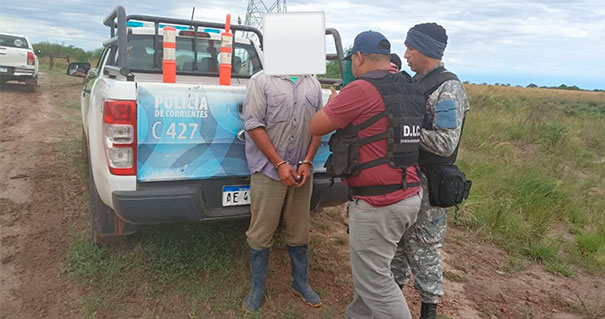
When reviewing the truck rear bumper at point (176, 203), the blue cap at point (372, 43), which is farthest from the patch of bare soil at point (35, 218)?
the blue cap at point (372, 43)

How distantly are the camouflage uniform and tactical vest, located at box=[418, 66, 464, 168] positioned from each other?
3cm

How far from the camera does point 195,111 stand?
273 cm

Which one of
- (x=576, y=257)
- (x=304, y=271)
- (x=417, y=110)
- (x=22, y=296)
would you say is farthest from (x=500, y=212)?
(x=22, y=296)

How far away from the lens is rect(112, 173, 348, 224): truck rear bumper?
265 cm

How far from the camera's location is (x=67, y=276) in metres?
3.20

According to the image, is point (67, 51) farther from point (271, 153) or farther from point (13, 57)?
point (271, 153)

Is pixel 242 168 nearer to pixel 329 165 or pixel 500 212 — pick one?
pixel 329 165

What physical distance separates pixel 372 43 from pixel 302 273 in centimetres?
168

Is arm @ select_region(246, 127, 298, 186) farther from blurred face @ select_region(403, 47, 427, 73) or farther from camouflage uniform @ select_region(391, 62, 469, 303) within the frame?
blurred face @ select_region(403, 47, 427, 73)

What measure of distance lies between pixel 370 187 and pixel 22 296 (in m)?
2.42

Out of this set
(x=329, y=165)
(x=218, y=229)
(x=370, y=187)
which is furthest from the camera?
(x=218, y=229)

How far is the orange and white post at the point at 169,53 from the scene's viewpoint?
9.98 feet

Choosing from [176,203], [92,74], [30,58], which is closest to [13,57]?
[30,58]

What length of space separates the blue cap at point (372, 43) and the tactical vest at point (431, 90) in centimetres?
47
